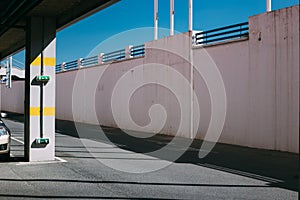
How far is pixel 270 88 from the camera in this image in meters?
12.4

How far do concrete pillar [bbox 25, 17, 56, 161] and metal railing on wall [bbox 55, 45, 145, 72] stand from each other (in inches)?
407

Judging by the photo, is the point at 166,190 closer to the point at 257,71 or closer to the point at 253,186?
the point at 253,186

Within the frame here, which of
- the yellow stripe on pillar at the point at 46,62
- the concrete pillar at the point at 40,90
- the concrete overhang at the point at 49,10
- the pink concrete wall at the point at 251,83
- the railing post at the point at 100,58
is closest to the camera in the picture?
the concrete overhang at the point at 49,10

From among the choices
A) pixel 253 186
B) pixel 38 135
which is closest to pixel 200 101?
pixel 38 135

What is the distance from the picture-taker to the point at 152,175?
8.30 metres

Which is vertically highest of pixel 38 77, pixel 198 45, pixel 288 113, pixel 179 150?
pixel 198 45

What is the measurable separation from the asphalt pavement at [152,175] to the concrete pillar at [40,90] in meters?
0.46

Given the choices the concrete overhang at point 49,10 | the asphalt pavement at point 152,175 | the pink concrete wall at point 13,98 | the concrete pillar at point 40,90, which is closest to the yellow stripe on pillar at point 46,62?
the concrete pillar at point 40,90

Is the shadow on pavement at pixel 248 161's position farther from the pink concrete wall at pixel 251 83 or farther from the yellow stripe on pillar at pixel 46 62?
the yellow stripe on pillar at pixel 46 62

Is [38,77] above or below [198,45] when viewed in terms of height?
below

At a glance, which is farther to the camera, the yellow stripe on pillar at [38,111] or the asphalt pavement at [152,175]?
the yellow stripe on pillar at [38,111]

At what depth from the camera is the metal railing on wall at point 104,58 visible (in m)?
21.2

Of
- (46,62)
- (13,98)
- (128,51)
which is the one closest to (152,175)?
(46,62)

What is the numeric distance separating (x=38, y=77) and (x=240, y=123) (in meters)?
6.80
